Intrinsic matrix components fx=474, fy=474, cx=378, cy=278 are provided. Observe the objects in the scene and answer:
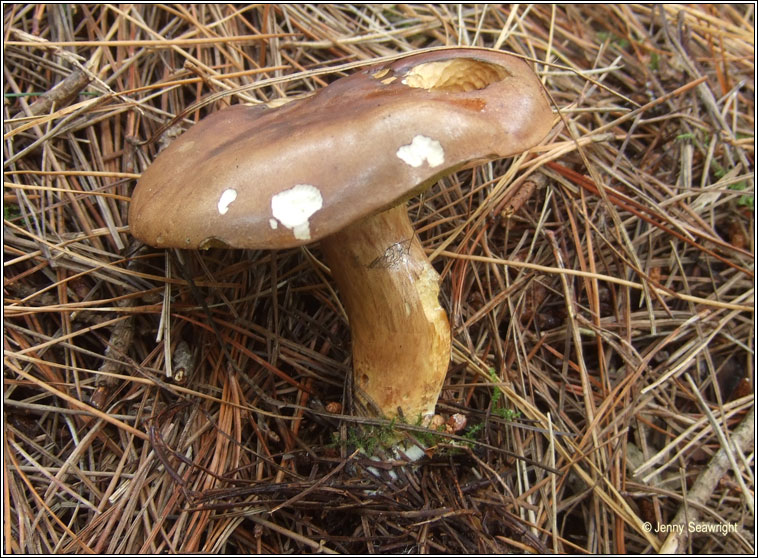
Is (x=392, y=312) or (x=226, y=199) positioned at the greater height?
(x=226, y=199)

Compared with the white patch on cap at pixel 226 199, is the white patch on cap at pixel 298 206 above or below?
below

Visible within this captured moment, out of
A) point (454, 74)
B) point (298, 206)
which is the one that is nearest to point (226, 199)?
point (298, 206)

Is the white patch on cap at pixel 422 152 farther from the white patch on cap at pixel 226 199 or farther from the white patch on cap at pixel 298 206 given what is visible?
the white patch on cap at pixel 226 199

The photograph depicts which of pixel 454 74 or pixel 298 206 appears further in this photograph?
pixel 454 74

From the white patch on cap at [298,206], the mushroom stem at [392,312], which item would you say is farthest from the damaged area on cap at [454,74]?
the white patch on cap at [298,206]

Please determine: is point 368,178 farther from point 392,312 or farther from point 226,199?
point 392,312

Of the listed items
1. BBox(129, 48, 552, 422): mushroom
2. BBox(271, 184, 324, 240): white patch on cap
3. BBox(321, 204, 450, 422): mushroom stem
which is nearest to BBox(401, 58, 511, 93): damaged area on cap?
BBox(129, 48, 552, 422): mushroom

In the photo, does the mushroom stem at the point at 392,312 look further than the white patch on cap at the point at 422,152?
Yes

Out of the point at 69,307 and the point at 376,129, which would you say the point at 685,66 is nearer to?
the point at 376,129
